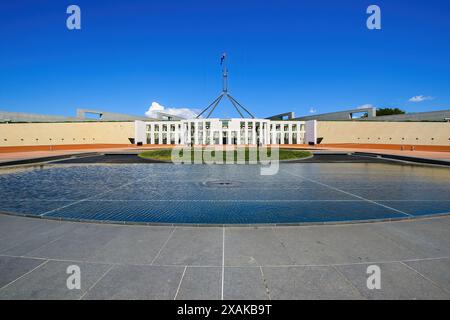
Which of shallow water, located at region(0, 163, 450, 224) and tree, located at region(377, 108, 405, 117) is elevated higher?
tree, located at region(377, 108, 405, 117)

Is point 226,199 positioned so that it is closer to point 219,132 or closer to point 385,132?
point 219,132

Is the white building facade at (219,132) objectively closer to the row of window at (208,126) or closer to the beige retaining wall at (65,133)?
the row of window at (208,126)

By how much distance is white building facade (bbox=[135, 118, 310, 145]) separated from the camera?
62.9m

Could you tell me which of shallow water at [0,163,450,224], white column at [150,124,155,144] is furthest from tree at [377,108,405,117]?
shallow water at [0,163,450,224]

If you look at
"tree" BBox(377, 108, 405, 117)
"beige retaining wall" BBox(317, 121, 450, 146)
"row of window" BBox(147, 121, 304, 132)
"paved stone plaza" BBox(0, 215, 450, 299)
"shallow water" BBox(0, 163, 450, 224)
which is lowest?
"paved stone plaza" BBox(0, 215, 450, 299)

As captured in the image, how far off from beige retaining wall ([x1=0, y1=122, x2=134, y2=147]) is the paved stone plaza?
2304 inches

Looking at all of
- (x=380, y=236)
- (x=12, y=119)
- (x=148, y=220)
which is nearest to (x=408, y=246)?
(x=380, y=236)

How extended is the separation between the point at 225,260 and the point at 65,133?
65.5 m

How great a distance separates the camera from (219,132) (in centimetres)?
6388

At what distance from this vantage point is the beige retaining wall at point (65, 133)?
5391 cm

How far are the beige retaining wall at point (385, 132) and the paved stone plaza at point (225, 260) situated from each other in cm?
5621

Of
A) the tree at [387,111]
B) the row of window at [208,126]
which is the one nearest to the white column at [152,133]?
the row of window at [208,126]

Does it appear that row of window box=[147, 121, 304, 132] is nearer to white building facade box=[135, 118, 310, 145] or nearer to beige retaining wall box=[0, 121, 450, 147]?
white building facade box=[135, 118, 310, 145]

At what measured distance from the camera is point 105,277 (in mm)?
3746
